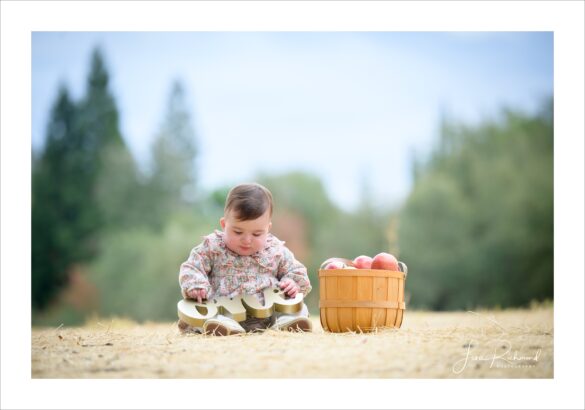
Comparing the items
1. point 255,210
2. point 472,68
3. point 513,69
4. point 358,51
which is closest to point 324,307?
point 255,210

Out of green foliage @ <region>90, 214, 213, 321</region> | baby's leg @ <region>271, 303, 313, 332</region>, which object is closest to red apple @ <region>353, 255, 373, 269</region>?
baby's leg @ <region>271, 303, 313, 332</region>

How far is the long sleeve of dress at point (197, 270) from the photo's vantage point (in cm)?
462

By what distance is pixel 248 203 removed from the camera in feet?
15.0

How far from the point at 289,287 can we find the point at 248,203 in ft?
2.11

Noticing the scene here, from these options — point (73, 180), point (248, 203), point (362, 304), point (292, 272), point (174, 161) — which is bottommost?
point (362, 304)

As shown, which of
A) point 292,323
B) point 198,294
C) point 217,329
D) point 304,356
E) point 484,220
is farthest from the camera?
point 484,220

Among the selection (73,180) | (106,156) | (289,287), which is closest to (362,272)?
(289,287)

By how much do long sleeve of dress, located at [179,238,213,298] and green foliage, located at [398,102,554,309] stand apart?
33.9 ft

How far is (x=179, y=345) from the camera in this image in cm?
404

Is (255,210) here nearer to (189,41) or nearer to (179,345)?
(179,345)

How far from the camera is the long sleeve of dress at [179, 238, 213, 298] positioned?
15.1ft

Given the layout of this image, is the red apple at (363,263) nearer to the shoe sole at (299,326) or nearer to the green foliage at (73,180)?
the shoe sole at (299,326)

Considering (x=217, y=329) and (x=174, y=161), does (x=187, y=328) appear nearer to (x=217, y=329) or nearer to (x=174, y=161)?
(x=217, y=329)

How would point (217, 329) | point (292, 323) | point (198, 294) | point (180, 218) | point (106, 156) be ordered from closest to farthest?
point (217, 329) < point (198, 294) < point (292, 323) < point (106, 156) < point (180, 218)
